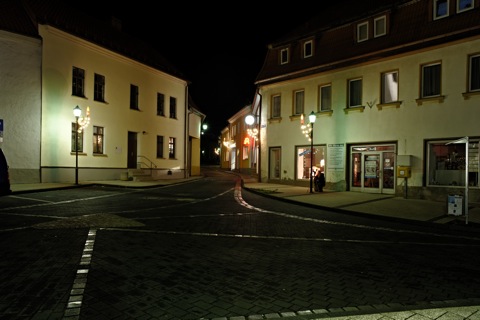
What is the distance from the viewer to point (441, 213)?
12.6 metres

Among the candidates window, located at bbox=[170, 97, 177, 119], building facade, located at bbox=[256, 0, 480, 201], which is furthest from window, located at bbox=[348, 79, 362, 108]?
window, located at bbox=[170, 97, 177, 119]

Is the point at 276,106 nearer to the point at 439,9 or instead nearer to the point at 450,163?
the point at 439,9

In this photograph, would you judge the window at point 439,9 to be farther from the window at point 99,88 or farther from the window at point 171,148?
the window at point 171,148

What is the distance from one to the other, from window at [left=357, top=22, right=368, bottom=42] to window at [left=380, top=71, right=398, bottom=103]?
2452 mm

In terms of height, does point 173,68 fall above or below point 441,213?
above

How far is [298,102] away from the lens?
23375 millimetres

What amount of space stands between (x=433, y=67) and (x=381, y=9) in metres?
4.11

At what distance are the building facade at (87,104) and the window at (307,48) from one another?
12.4 m

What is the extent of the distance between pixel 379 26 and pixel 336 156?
276 inches

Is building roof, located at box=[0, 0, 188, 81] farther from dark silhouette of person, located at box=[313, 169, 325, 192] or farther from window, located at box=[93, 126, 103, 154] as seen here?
dark silhouette of person, located at box=[313, 169, 325, 192]

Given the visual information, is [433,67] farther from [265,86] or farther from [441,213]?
[265,86]

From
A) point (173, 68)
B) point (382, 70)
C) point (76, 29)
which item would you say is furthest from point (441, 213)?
point (173, 68)

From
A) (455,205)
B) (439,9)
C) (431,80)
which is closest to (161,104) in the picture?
(431,80)

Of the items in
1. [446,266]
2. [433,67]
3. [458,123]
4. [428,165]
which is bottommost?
[446,266]
